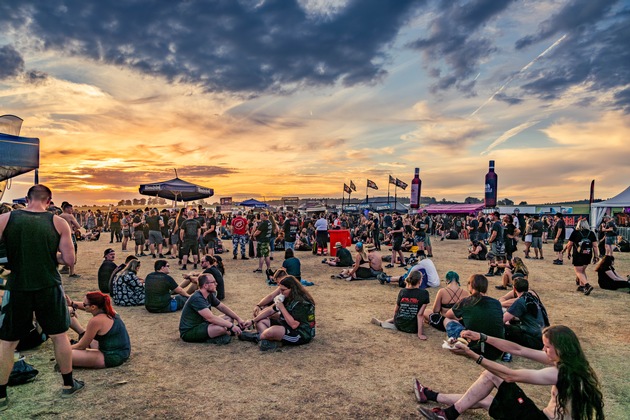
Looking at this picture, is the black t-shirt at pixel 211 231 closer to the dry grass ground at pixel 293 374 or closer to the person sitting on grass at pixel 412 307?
the dry grass ground at pixel 293 374

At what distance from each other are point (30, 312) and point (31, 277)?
36 cm

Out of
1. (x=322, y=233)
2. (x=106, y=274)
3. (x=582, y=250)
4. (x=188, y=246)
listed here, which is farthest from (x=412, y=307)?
(x=322, y=233)

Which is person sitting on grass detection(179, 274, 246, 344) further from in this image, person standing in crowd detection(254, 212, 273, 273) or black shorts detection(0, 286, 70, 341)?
person standing in crowd detection(254, 212, 273, 273)

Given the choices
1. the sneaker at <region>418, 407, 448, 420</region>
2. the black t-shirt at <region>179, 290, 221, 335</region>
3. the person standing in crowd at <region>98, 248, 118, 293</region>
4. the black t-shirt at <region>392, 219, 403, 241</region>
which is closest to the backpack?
the black t-shirt at <region>392, 219, 403, 241</region>

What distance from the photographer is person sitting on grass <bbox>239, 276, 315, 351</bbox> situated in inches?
225

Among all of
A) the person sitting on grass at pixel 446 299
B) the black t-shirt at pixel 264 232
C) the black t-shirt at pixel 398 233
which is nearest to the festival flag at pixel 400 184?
the black t-shirt at pixel 398 233

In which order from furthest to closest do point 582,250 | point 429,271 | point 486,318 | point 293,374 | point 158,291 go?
point 582,250
point 429,271
point 158,291
point 486,318
point 293,374

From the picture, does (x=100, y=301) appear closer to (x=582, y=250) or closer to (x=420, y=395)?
(x=420, y=395)

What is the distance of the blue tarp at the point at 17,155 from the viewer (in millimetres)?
11930

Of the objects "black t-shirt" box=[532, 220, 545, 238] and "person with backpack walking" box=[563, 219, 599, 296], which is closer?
"person with backpack walking" box=[563, 219, 599, 296]

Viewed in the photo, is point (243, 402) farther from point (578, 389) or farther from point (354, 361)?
point (578, 389)

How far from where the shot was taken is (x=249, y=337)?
598cm

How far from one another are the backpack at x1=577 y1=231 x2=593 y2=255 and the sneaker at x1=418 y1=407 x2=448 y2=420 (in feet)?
27.1

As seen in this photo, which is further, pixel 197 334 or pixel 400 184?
pixel 400 184
